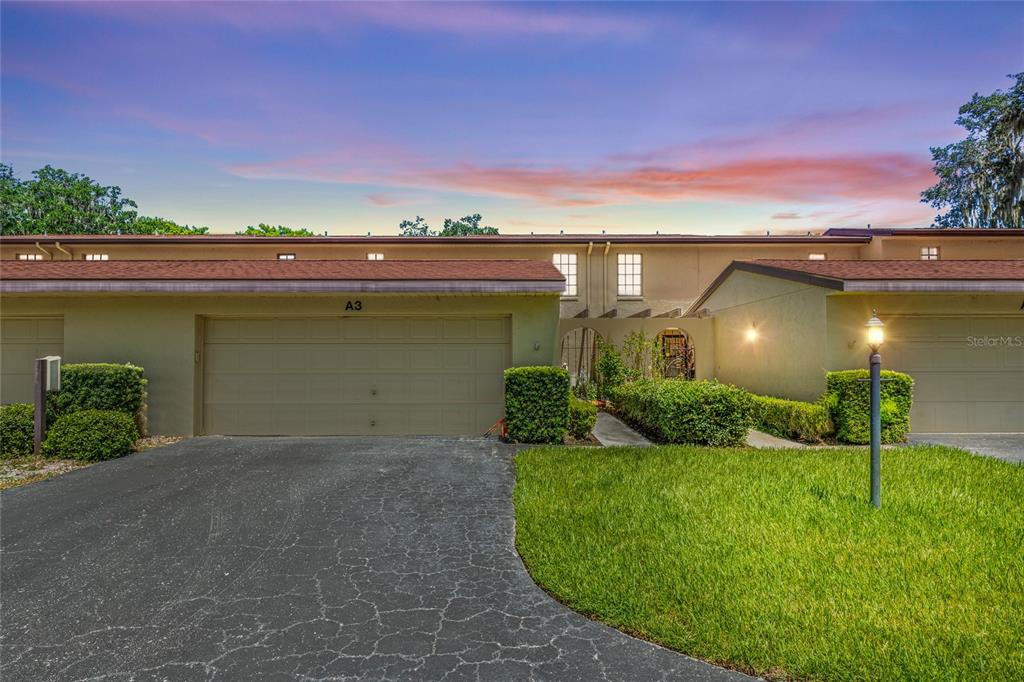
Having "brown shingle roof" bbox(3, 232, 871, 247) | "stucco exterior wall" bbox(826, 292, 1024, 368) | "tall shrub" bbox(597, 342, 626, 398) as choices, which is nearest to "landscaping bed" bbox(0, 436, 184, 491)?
"brown shingle roof" bbox(3, 232, 871, 247)

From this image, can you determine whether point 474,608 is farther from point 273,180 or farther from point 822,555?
point 273,180

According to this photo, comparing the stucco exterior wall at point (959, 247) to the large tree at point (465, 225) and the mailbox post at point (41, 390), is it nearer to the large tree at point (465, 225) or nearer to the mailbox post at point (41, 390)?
the mailbox post at point (41, 390)

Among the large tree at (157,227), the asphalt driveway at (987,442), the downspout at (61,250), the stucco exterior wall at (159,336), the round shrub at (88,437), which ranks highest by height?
A: the large tree at (157,227)

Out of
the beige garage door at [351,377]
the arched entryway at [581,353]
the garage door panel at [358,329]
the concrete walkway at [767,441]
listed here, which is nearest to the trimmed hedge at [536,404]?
the beige garage door at [351,377]

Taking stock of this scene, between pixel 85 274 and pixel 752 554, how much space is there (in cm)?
1155

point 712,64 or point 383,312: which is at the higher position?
point 712,64

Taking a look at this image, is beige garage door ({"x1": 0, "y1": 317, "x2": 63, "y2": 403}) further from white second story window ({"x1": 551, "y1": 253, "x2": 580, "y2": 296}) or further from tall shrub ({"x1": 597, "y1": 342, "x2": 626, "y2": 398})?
white second story window ({"x1": 551, "y1": 253, "x2": 580, "y2": 296})

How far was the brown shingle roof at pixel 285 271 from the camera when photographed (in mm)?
8883

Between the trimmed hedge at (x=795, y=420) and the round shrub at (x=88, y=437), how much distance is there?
1168 centimetres

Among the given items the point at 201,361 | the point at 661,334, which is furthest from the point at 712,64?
the point at 201,361

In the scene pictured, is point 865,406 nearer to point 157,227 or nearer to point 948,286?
point 948,286

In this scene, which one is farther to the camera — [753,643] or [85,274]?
[85,274]

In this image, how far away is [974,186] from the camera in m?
25.4

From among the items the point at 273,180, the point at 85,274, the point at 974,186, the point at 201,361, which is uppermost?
the point at 974,186
